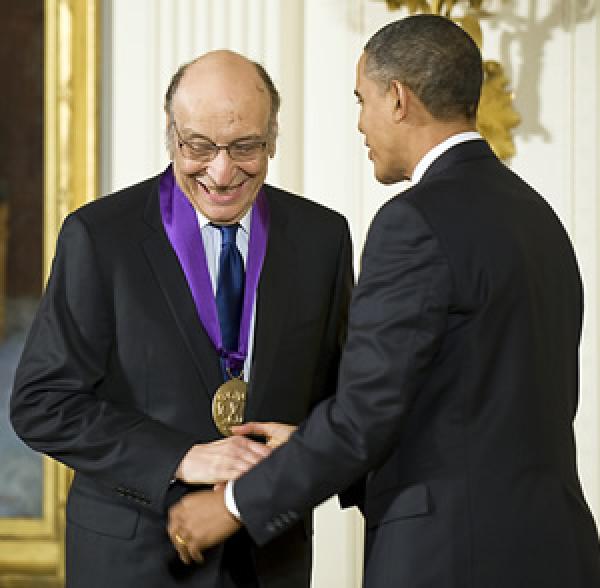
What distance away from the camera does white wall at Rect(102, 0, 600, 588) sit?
4.43 m

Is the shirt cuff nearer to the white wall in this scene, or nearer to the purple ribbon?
the purple ribbon

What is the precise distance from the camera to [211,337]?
281 centimetres

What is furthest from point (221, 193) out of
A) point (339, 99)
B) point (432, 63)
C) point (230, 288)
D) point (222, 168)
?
point (339, 99)

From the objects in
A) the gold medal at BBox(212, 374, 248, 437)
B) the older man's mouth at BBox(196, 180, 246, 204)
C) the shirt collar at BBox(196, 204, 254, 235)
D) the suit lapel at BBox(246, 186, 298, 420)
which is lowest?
the gold medal at BBox(212, 374, 248, 437)

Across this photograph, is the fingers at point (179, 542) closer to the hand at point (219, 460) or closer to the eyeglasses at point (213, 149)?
the hand at point (219, 460)

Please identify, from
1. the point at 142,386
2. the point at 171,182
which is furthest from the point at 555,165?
the point at 142,386

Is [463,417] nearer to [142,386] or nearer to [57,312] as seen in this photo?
[142,386]

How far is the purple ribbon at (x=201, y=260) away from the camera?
2.83 metres

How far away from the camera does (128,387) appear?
2.80 m

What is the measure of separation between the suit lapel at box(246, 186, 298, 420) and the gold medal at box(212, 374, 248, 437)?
19mm

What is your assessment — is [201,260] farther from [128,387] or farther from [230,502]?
[230,502]

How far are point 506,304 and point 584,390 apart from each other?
7.02 ft

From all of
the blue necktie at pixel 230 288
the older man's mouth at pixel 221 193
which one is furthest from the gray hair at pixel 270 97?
the blue necktie at pixel 230 288

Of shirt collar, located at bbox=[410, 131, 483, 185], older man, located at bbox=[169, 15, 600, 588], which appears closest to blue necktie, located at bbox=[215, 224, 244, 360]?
older man, located at bbox=[169, 15, 600, 588]
